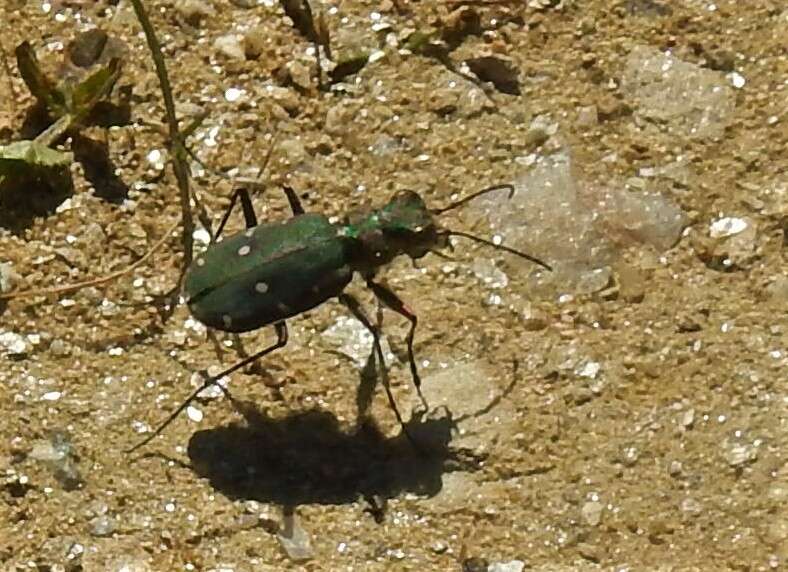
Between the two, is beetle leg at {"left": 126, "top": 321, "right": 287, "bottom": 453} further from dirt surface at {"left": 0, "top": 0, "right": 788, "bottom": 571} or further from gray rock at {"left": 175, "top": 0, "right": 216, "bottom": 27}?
gray rock at {"left": 175, "top": 0, "right": 216, "bottom": 27}

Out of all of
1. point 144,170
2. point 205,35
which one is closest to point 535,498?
point 144,170

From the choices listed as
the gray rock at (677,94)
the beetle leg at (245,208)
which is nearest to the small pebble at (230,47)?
the beetle leg at (245,208)

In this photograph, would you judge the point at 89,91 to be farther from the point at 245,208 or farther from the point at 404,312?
the point at 404,312

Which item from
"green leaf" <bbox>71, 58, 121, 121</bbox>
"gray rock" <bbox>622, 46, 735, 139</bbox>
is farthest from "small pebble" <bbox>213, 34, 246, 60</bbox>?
"gray rock" <bbox>622, 46, 735, 139</bbox>

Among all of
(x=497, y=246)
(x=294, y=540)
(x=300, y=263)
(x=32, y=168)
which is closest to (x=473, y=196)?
(x=497, y=246)

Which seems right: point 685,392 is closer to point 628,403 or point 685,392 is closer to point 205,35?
point 628,403

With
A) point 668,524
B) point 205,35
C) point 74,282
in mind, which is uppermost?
point 205,35
